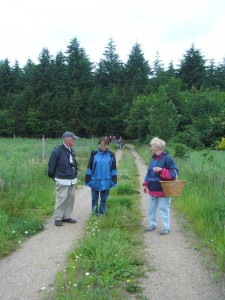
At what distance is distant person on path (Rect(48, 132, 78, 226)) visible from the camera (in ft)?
25.2

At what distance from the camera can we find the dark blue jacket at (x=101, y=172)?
7.91m

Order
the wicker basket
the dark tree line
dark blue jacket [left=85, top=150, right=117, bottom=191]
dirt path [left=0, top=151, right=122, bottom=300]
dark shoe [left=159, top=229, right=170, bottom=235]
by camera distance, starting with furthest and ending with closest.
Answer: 1. the dark tree line
2. dark blue jacket [left=85, top=150, right=117, bottom=191]
3. dark shoe [left=159, top=229, right=170, bottom=235]
4. the wicker basket
5. dirt path [left=0, top=151, right=122, bottom=300]

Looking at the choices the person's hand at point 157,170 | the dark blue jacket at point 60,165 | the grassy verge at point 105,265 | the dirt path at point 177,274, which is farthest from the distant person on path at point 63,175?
the dirt path at point 177,274

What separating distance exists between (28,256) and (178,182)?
2944 mm

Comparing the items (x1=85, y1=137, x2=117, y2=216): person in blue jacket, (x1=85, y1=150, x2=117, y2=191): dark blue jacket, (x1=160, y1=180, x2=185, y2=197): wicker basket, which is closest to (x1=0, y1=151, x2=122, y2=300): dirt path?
(x1=85, y1=137, x2=117, y2=216): person in blue jacket

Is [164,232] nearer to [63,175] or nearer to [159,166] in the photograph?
[159,166]

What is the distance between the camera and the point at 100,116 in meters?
65.8

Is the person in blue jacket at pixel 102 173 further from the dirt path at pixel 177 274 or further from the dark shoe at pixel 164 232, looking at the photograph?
the dirt path at pixel 177 274

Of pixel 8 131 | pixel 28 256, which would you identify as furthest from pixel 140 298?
pixel 8 131

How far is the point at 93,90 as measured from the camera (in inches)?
2734

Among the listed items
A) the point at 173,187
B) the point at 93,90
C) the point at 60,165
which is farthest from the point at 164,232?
the point at 93,90

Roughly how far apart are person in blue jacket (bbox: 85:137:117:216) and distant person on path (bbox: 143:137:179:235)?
104 cm

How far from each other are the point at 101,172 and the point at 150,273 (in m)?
3.32

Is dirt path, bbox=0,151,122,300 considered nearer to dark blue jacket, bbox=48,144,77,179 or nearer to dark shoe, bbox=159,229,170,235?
dark blue jacket, bbox=48,144,77,179
